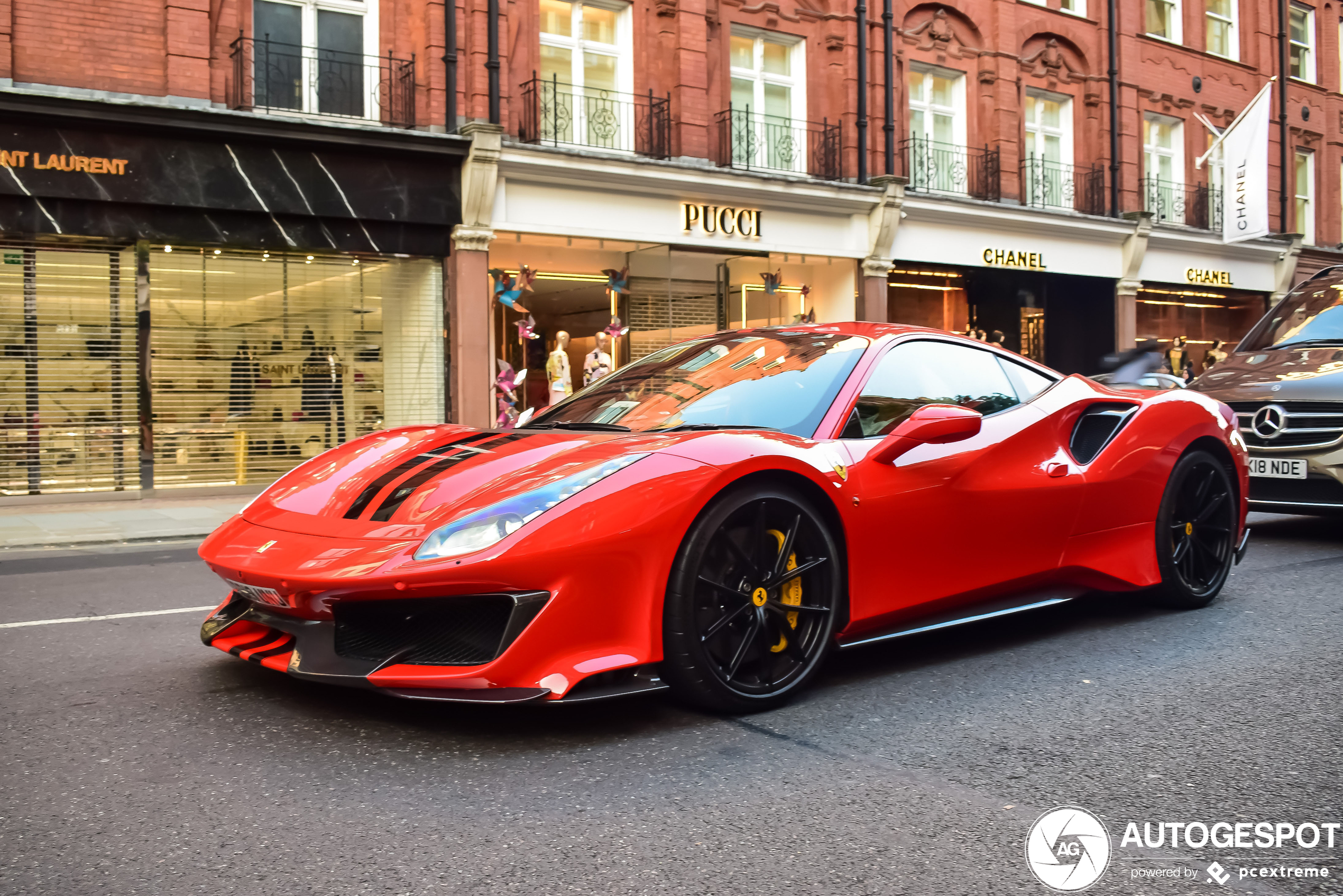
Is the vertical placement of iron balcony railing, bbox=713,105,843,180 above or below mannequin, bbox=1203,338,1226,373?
above


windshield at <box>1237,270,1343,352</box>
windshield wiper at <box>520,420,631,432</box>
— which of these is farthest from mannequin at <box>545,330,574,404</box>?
windshield wiper at <box>520,420,631,432</box>

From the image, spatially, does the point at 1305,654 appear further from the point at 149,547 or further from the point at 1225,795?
the point at 149,547

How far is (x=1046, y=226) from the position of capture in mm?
21547

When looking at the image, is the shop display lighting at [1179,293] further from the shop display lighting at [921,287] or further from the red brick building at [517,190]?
the shop display lighting at [921,287]

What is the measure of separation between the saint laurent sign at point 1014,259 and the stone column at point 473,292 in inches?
383

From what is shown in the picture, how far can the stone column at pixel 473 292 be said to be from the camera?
15.1m

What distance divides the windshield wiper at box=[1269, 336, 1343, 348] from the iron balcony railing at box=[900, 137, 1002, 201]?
1206 cm

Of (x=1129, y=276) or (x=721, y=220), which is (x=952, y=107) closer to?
(x=1129, y=276)

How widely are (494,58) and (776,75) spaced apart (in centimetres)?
532

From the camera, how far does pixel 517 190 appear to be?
15.7m

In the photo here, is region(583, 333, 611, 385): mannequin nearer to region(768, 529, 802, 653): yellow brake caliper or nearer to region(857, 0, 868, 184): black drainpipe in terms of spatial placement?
region(857, 0, 868, 184): black drainpipe

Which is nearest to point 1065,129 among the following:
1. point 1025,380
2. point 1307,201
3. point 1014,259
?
point 1014,259

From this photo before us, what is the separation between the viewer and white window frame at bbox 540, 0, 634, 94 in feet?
54.1

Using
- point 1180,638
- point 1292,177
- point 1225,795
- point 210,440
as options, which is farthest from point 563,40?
point 1292,177
